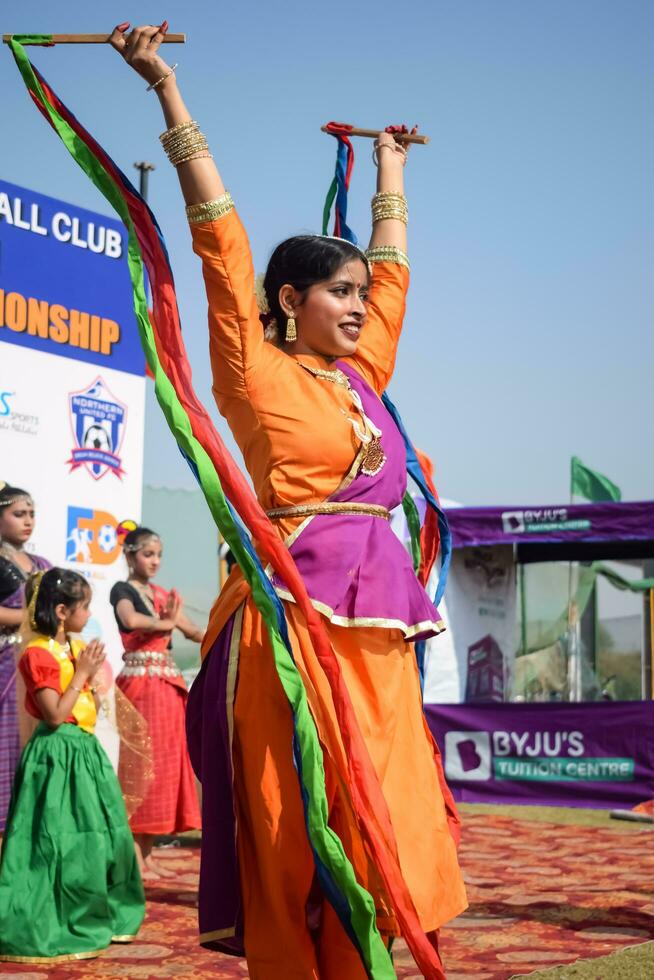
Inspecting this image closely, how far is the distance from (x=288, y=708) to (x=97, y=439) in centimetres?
478

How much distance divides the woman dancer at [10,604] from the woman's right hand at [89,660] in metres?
0.98

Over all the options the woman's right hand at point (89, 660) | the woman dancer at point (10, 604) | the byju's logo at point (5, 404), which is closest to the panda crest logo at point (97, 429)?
the byju's logo at point (5, 404)

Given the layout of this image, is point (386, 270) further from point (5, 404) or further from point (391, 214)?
point (5, 404)

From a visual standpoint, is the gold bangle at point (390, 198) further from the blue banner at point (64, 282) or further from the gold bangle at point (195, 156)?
the blue banner at point (64, 282)

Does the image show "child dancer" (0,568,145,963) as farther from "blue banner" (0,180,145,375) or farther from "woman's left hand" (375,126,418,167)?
"blue banner" (0,180,145,375)

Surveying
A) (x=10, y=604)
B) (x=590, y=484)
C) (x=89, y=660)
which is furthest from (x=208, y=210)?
(x=590, y=484)

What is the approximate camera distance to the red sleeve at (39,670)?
422 cm

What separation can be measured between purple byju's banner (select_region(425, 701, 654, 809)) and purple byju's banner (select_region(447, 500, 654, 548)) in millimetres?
1254

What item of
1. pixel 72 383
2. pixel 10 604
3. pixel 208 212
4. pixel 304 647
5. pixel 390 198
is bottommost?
pixel 304 647

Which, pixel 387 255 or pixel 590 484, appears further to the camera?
pixel 590 484

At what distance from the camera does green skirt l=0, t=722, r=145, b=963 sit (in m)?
4.07

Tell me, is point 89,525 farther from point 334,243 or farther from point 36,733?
point 334,243

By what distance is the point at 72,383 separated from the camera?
6.76 m

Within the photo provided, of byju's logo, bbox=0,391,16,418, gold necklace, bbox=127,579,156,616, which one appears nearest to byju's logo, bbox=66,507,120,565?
byju's logo, bbox=0,391,16,418
